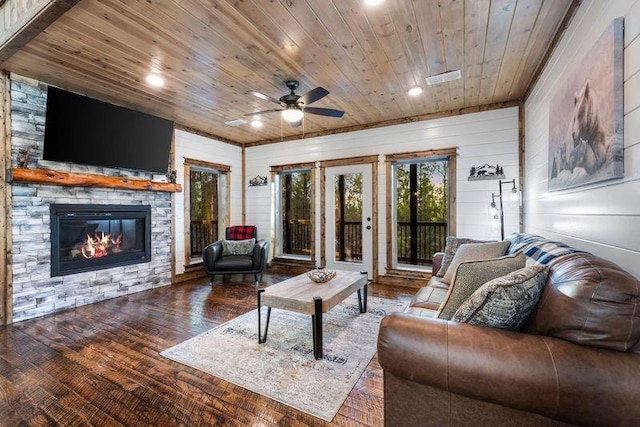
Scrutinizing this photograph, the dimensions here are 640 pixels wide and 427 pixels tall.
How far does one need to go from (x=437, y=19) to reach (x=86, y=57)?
324 centimetres

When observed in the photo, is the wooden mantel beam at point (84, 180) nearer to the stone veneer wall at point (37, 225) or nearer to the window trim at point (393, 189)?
the stone veneer wall at point (37, 225)

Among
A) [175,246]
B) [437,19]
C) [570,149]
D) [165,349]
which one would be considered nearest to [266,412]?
[165,349]

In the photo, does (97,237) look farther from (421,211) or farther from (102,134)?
(421,211)

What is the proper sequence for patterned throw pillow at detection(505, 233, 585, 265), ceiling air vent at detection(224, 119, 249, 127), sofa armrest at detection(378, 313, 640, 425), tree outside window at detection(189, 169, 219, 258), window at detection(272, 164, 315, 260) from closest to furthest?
sofa armrest at detection(378, 313, 640, 425) → patterned throw pillow at detection(505, 233, 585, 265) → ceiling air vent at detection(224, 119, 249, 127) → tree outside window at detection(189, 169, 219, 258) → window at detection(272, 164, 315, 260)

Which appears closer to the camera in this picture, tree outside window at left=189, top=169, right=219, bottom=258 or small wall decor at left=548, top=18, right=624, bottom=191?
small wall decor at left=548, top=18, right=624, bottom=191

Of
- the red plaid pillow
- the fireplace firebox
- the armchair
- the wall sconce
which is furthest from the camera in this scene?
the red plaid pillow

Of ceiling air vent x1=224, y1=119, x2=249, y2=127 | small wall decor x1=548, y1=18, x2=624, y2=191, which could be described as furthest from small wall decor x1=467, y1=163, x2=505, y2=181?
ceiling air vent x1=224, y1=119, x2=249, y2=127

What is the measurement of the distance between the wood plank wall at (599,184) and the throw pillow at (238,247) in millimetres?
4078

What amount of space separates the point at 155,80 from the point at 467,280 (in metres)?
3.72

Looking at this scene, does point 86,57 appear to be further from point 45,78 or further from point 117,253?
point 117,253

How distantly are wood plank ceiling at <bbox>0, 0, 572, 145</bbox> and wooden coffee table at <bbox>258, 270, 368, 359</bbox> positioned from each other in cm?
221

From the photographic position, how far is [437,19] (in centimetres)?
232

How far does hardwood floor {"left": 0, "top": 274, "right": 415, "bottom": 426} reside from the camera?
1.73 meters

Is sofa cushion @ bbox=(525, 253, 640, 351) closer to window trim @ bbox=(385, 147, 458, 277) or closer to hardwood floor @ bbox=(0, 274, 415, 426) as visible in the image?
hardwood floor @ bbox=(0, 274, 415, 426)
